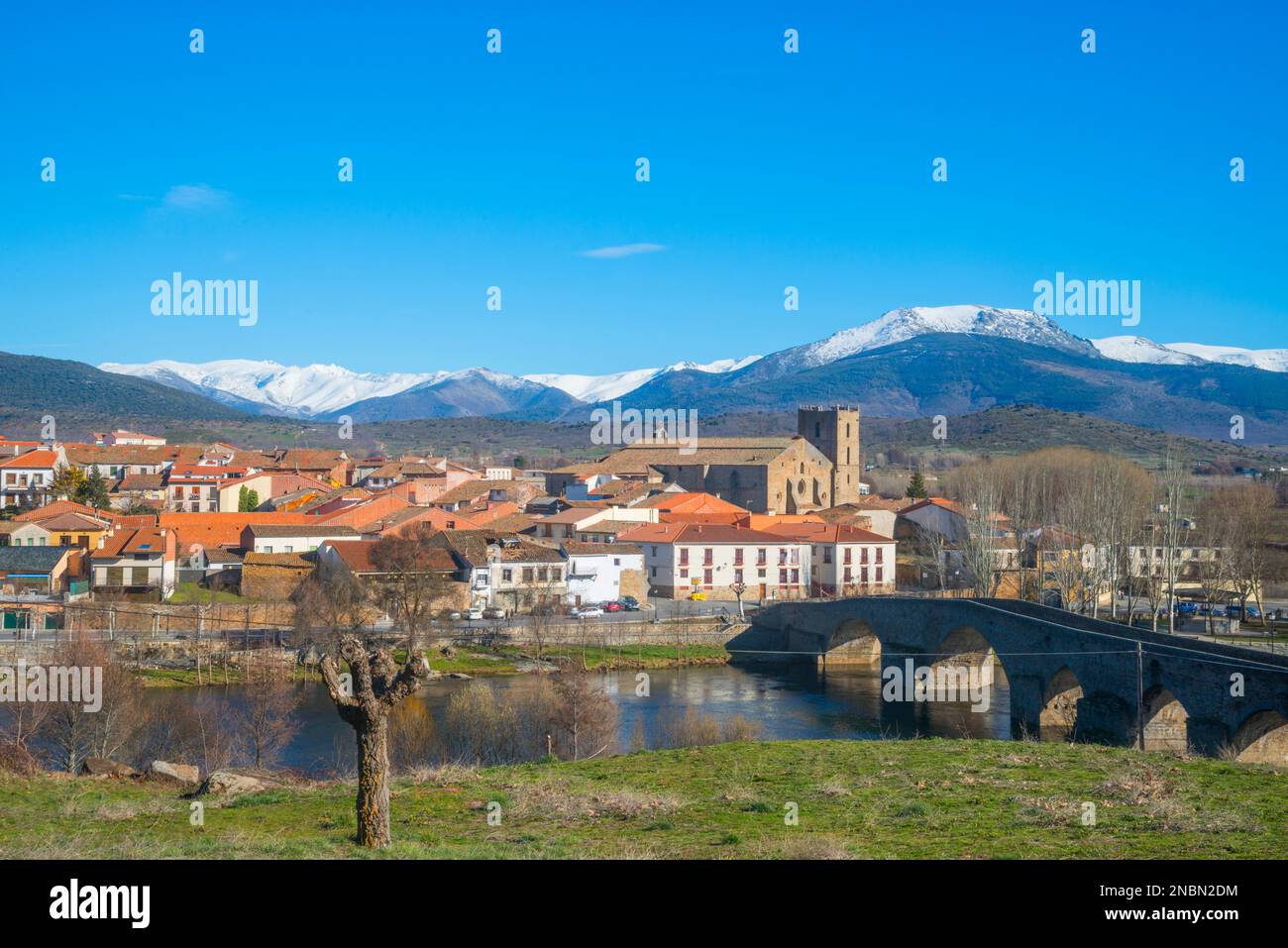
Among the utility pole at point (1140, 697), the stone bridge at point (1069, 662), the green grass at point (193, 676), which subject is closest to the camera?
the stone bridge at point (1069, 662)

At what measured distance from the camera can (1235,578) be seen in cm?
4597

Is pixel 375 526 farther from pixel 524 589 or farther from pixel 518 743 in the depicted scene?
pixel 518 743

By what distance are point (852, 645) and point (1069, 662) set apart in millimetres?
15875

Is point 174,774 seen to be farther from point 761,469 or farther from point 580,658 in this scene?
point 761,469

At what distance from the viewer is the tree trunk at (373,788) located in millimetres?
10406

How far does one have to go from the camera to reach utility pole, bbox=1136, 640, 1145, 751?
23.9 meters

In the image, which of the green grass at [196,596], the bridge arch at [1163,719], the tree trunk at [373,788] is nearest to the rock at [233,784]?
the tree trunk at [373,788]

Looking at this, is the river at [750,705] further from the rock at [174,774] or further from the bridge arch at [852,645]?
the rock at [174,774]

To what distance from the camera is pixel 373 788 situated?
34.3 feet

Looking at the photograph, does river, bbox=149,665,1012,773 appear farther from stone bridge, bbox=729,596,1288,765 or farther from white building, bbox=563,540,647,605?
white building, bbox=563,540,647,605

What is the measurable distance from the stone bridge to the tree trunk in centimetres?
1644

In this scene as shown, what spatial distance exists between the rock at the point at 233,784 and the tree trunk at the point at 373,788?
4661 mm

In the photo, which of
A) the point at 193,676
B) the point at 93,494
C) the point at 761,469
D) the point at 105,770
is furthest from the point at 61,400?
the point at 105,770

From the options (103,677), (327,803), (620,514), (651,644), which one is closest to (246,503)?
(620,514)
